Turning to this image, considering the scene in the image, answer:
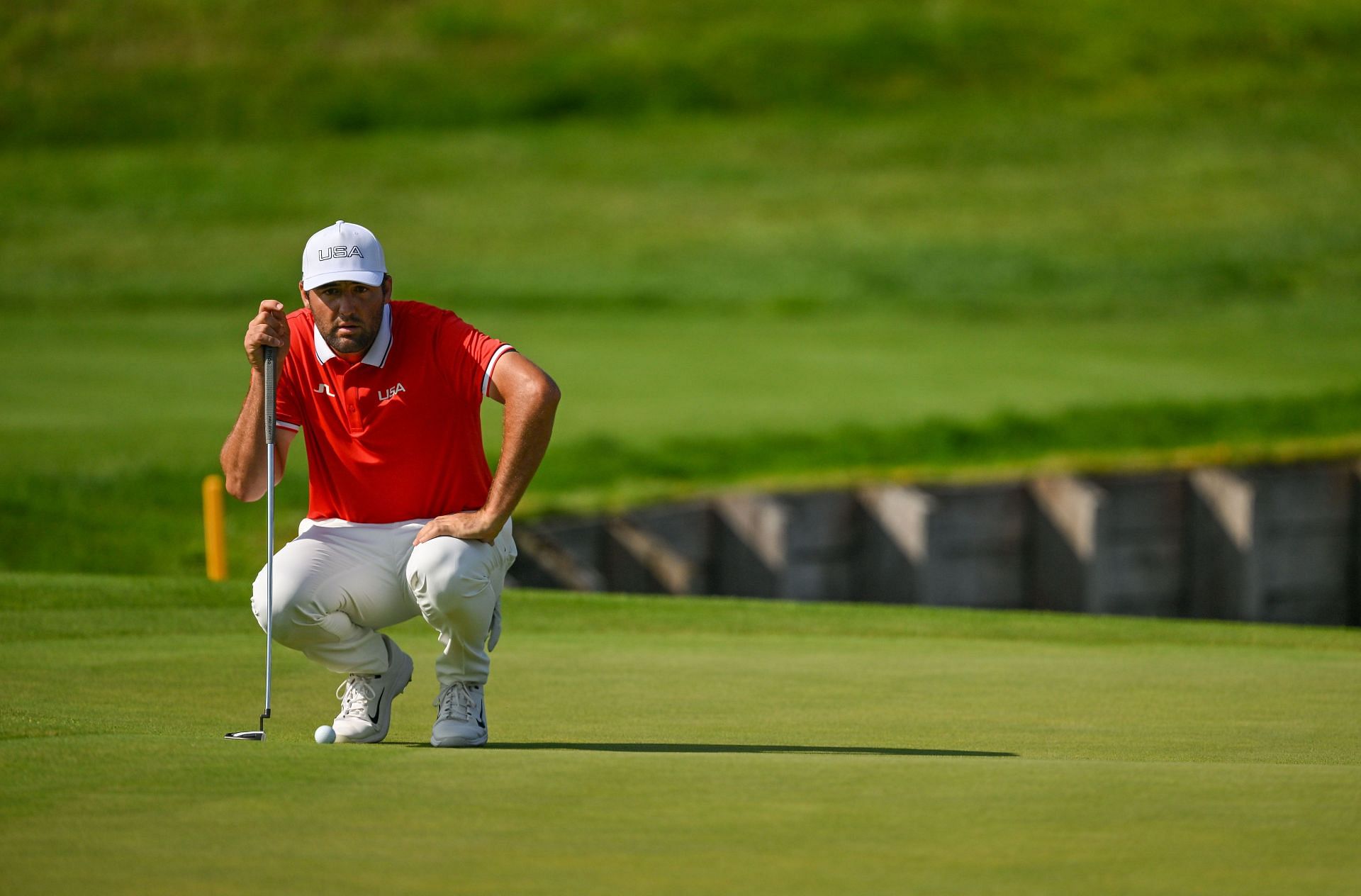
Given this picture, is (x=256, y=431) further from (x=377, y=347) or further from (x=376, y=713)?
(x=376, y=713)

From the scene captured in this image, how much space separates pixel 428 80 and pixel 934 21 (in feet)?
44.1

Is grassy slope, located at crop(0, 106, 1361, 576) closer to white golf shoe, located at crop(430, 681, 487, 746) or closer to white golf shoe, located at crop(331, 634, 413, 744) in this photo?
white golf shoe, located at crop(331, 634, 413, 744)

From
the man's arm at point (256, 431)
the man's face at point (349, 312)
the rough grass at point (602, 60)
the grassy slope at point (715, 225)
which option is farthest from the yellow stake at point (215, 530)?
the rough grass at point (602, 60)

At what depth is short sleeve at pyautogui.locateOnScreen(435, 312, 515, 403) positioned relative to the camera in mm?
5570

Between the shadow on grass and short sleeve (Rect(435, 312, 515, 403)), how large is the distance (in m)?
0.98

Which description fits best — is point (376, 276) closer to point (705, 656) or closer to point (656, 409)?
point (705, 656)

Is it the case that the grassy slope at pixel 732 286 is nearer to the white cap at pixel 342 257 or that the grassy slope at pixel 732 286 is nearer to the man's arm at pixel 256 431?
the man's arm at pixel 256 431

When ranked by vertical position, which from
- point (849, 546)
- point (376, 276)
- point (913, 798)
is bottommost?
point (849, 546)

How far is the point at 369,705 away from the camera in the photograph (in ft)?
18.7

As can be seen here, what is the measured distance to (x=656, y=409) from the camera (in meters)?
18.7

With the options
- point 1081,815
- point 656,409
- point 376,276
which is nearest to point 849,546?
point 656,409

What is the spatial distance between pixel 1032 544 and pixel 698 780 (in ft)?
40.4

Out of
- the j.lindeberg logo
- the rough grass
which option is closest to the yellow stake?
the j.lindeberg logo

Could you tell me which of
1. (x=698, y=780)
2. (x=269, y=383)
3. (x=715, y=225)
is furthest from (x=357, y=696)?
(x=715, y=225)
